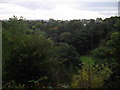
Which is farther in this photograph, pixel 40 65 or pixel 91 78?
pixel 40 65

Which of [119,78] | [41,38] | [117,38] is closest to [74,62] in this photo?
[41,38]

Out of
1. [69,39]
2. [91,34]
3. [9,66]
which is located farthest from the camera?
[91,34]

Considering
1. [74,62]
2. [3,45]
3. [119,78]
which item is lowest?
[74,62]

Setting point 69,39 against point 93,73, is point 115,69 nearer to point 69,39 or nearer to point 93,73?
point 93,73

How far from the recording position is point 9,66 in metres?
6.74

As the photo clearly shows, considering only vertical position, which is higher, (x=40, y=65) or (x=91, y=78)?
(x=91, y=78)

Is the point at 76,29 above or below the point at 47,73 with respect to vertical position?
above

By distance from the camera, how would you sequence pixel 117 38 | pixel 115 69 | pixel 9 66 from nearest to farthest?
pixel 115 69
pixel 117 38
pixel 9 66

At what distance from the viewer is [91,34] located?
74.6 ft

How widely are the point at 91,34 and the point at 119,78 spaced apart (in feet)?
61.2

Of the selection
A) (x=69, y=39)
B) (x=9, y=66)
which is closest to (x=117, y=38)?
(x=9, y=66)

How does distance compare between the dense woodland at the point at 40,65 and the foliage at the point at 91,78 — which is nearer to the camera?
the foliage at the point at 91,78

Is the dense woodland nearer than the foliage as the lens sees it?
No

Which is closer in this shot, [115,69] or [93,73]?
[93,73]
